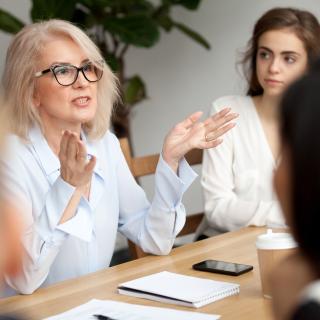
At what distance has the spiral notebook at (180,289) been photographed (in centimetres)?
158

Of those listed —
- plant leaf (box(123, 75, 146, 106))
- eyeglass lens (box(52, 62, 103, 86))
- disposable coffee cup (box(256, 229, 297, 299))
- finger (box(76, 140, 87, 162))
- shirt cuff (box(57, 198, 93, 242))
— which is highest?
eyeglass lens (box(52, 62, 103, 86))

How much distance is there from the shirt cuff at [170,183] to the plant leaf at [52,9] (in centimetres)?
185

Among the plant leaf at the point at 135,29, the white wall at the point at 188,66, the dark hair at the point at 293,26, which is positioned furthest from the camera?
the white wall at the point at 188,66

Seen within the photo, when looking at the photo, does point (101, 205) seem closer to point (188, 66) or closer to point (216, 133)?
point (216, 133)

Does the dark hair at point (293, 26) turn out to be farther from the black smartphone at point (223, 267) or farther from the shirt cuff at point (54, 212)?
the shirt cuff at point (54, 212)

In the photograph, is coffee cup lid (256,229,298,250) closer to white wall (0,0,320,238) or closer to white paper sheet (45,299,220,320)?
white paper sheet (45,299,220,320)

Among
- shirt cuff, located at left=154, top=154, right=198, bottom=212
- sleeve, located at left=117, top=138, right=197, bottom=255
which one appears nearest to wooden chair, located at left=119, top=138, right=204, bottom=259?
sleeve, located at left=117, top=138, right=197, bottom=255

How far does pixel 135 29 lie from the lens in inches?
153

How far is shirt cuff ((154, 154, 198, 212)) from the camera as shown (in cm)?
210

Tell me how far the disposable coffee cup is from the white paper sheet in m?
0.17

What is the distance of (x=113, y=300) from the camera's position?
5.37 ft

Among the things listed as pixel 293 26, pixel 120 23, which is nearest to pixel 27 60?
pixel 293 26

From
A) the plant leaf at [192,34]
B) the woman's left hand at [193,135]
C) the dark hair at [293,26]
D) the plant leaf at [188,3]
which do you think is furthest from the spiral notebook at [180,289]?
the plant leaf at [188,3]

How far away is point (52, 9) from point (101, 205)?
1863 millimetres
